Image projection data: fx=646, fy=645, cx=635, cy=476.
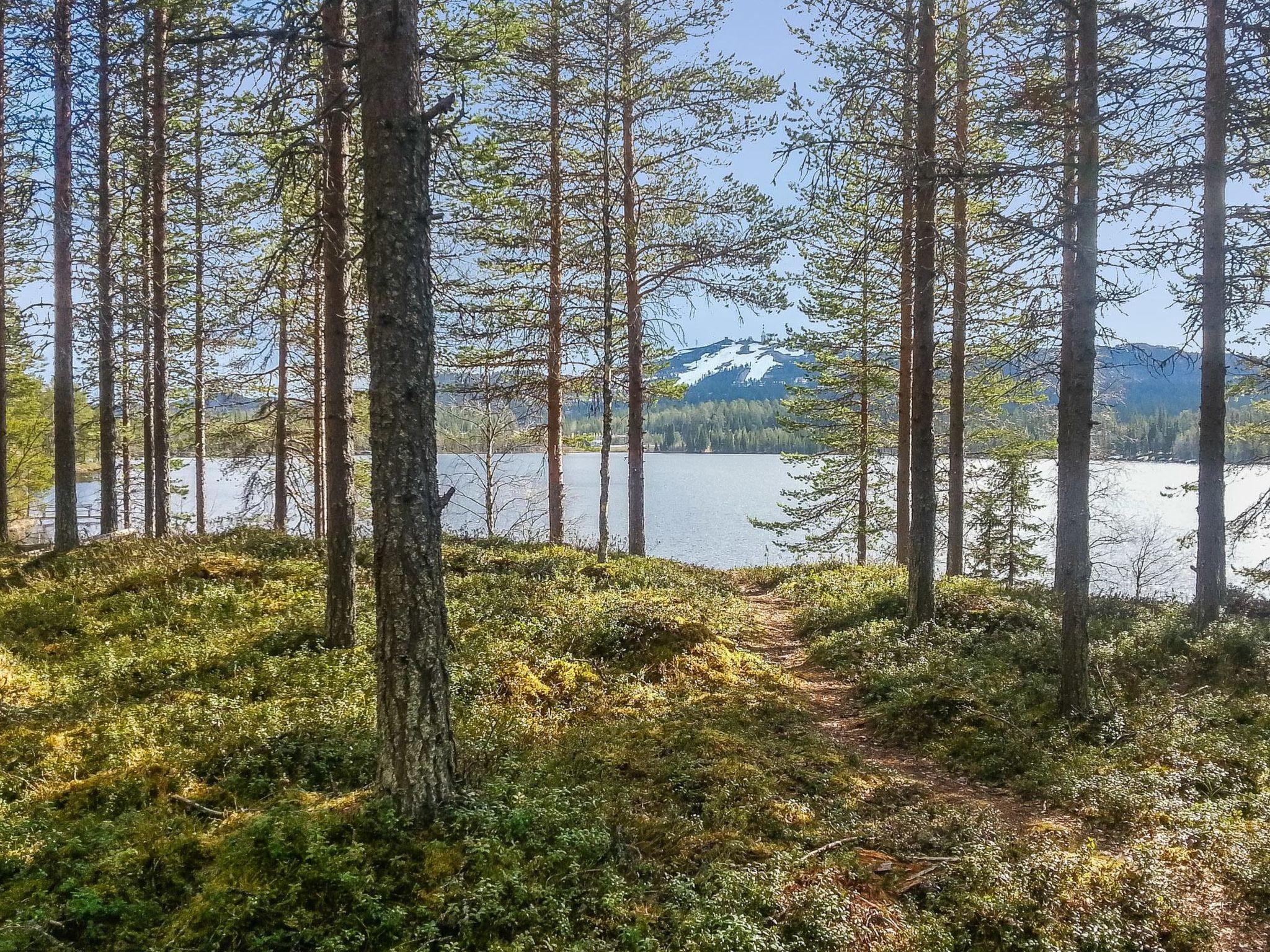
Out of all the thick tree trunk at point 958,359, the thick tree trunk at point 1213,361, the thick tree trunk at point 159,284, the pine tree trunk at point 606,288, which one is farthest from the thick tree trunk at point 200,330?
the thick tree trunk at point 1213,361

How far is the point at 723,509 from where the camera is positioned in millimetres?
47406

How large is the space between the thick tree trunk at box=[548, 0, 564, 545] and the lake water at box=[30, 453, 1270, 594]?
2197 mm

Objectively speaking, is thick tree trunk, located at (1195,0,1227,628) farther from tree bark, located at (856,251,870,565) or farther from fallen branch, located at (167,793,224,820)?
fallen branch, located at (167,793,224,820)

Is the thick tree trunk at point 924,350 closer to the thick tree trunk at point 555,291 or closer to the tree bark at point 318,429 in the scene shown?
the thick tree trunk at point 555,291

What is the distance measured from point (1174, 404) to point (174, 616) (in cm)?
18562

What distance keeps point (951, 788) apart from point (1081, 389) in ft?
13.4

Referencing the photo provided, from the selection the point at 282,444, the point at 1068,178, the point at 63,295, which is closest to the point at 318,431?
the point at 282,444

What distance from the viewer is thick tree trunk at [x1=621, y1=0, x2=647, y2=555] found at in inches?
535

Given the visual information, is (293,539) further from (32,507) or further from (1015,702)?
(32,507)

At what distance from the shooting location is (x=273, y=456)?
58.9 feet

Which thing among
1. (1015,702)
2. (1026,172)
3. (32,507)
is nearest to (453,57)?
(1026,172)

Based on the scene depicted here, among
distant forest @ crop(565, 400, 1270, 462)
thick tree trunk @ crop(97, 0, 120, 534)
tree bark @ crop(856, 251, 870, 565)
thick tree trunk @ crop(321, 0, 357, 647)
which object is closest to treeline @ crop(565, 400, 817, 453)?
distant forest @ crop(565, 400, 1270, 462)

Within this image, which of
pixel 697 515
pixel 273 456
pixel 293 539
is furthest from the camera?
Answer: pixel 697 515

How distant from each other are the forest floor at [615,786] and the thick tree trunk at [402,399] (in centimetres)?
72
